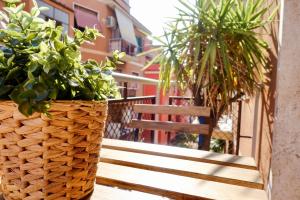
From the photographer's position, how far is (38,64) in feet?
1.58

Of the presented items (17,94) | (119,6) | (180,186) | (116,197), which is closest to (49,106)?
(17,94)

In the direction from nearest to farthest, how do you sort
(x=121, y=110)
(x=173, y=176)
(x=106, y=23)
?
(x=173, y=176) → (x=121, y=110) → (x=106, y=23)

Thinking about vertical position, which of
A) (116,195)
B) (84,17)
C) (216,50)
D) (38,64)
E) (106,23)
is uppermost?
(106,23)

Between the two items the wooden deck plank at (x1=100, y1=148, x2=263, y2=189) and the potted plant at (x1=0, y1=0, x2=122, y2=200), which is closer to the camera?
the potted plant at (x1=0, y1=0, x2=122, y2=200)

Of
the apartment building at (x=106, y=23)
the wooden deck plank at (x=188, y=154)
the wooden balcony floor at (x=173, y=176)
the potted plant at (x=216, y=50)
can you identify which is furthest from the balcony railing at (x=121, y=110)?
the apartment building at (x=106, y=23)

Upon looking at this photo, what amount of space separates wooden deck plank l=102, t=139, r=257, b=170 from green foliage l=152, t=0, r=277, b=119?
89 cm

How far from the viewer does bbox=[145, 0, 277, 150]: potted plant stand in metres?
1.83

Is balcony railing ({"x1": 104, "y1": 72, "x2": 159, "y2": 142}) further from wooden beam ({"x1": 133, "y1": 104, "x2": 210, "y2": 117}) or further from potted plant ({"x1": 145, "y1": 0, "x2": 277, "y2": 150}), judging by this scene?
potted plant ({"x1": 145, "y1": 0, "x2": 277, "y2": 150})

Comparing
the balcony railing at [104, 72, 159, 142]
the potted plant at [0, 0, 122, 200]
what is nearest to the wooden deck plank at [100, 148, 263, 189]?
the potted plant at [0, 0, 122, 200]

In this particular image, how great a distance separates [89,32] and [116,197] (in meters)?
0.42

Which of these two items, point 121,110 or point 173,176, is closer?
point 173,176

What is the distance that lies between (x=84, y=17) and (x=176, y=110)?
434 inches

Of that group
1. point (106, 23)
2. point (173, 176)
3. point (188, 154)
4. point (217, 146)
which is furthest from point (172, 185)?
point (106, 23)

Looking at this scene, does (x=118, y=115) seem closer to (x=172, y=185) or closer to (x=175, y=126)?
(x=175, y=126)
